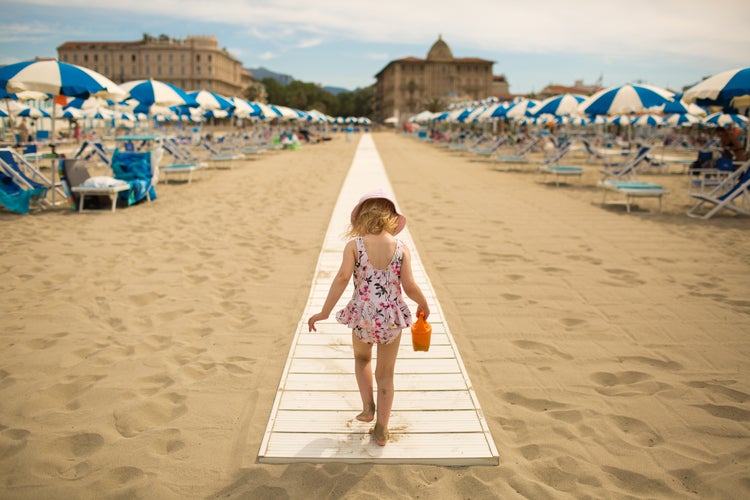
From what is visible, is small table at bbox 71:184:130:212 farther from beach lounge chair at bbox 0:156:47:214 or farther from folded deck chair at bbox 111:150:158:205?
folded deck chair at bbox 111:150:158:205

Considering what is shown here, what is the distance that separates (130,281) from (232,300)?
1.14 meters

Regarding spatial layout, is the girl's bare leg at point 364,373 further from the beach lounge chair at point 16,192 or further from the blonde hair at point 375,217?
the beach lounge chair at point 16,192

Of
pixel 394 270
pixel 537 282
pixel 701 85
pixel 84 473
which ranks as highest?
pixel 701 85

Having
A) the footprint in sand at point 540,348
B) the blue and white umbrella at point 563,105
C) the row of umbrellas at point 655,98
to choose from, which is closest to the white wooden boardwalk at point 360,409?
the footprint in sand at point 540,348

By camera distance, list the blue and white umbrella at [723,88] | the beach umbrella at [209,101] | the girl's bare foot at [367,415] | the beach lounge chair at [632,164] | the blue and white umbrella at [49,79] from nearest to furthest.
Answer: the girl's bare foot at [367,415], the blue and white umbrella at [49,79], the blue and white umbrella at [723,88], the beach lounge chair at [632,164], the beach umbrella at [209,101]

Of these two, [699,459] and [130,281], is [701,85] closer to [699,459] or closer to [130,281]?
[699,459]

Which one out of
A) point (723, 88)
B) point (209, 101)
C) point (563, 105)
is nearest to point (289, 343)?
point (723, 88)

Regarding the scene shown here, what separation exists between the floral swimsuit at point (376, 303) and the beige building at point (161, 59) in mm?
114995

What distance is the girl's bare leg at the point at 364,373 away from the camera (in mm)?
2482

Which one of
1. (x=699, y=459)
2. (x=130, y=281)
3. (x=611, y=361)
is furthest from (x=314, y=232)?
(x=699, y=459)

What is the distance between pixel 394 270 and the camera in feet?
7.88

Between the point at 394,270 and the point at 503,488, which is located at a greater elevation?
the point at 394,270

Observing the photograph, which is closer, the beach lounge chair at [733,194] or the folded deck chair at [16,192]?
the folded deck chair at [16,192]

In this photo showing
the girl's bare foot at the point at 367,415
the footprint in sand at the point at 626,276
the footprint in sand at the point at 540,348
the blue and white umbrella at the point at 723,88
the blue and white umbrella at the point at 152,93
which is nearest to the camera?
the girl's bare foot at the point at 367,415
